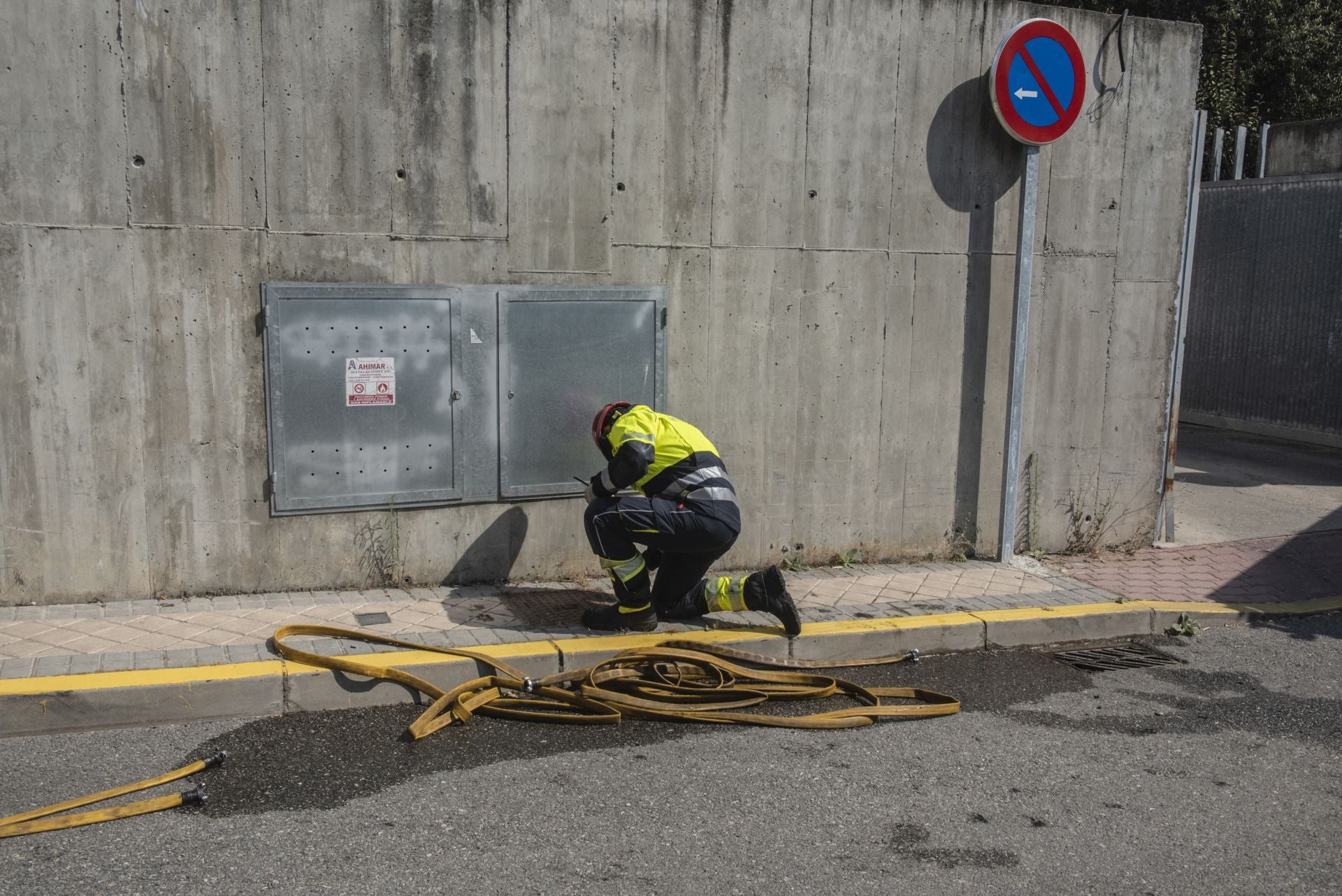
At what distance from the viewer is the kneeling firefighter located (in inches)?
251

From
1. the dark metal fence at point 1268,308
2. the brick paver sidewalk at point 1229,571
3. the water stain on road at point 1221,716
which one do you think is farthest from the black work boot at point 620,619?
the dark metal fence at point 1268,308

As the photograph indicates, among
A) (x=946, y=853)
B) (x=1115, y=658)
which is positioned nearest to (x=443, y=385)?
(x=946, y=853)

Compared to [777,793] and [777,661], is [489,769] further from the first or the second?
[777,661]

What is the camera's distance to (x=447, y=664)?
5887mm

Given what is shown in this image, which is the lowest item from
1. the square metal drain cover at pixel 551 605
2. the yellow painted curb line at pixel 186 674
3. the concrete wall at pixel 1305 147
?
the square metal drain cover at pixel 551 605

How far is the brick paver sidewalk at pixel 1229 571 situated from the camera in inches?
316

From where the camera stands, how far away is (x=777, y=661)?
6418 mm

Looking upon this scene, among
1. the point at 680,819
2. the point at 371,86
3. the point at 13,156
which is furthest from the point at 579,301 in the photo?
the point at 680,819

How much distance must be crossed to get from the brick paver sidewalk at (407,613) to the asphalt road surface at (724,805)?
0.59 meters

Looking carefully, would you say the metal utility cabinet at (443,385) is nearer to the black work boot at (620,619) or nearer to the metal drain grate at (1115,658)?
the black work boot at (620,619)

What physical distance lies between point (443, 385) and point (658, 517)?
1.65m

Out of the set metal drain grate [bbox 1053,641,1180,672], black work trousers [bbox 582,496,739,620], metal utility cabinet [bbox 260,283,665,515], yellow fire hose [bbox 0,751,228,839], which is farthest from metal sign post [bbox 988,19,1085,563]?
yellow fire hose [bbox 0,751,228,839]

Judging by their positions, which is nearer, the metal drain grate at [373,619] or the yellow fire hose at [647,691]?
the yellow fire hose at [647,691]

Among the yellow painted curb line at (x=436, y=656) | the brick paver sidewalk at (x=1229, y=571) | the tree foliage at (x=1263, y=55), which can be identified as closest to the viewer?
the yellow painted curb line at (x=436, y=656)
